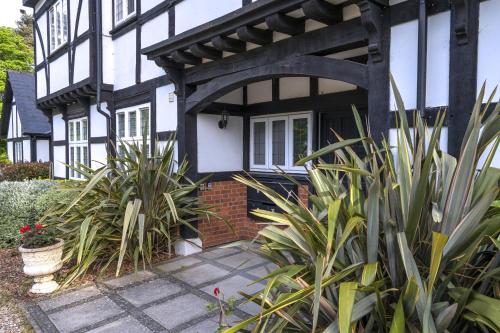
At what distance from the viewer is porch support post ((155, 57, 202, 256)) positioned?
4863 mm

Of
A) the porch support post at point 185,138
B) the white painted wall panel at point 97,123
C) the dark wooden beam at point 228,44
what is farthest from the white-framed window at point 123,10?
the dark wooden beam at point 228,44

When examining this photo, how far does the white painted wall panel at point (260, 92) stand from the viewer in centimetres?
525

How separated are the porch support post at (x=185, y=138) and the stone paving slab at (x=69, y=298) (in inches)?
54.7

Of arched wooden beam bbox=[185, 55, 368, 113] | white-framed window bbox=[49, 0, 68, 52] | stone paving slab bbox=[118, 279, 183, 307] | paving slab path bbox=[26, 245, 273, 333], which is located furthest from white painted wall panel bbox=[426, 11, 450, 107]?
white-framed window bbox=[49, 0, 68, 52]

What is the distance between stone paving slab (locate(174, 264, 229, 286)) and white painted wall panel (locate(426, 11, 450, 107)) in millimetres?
2879

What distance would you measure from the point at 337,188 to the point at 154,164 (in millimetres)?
2930

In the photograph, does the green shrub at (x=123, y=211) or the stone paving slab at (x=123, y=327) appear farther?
the green shrub at (x=123, y=211)

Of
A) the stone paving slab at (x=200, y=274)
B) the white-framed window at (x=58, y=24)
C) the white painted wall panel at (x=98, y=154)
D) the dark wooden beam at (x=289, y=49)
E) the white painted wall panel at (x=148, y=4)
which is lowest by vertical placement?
the stone paving slab at (x=200, y=274)

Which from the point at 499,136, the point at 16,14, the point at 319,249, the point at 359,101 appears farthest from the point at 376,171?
the point at 16,14

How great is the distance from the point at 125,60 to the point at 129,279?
392 centimetres

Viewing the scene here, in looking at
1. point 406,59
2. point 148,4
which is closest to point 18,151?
point 148,4

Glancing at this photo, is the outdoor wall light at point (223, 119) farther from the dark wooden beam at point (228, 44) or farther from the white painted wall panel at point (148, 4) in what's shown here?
the white painted wall panel at point (148, 4)

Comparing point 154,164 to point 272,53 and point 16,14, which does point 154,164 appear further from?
point 16,14

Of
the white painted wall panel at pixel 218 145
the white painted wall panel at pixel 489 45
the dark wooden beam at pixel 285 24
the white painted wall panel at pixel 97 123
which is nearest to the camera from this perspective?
the white painted wall panel at pixel 489 45
